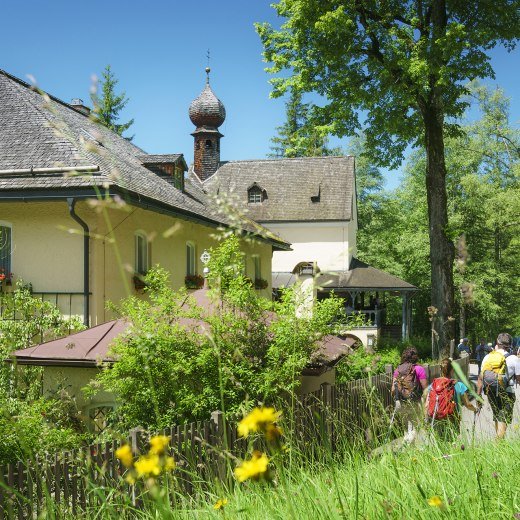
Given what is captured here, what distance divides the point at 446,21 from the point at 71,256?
429 inches

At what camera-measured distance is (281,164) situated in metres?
41.7

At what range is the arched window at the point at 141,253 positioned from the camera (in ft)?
48.5

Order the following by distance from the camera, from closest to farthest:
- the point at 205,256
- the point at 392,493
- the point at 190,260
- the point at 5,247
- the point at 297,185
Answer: the point at 392,493 → the point at 205,256 → the point at 5,247 → the point at 190,260 → the point at 297,185

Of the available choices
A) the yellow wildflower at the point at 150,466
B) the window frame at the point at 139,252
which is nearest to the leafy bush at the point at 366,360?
the yellow wildflower at the point at 150,466

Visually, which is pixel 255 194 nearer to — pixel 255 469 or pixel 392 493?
pixel 392 493

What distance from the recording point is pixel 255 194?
132 feet

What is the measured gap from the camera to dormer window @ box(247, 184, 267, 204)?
40.2 metres

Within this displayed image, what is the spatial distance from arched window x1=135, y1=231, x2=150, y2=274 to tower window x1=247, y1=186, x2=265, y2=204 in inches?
994

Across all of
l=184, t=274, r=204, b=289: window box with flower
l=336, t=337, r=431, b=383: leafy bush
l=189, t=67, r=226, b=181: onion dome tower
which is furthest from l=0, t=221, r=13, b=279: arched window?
l=189, t=67, r=226, b=181: onion dome tower

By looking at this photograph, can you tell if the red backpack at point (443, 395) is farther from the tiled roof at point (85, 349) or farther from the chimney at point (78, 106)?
the chimney at point (78, 106)

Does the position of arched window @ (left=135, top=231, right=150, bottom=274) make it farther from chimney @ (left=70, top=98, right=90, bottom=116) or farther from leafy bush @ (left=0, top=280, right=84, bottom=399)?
chimney @ (left=70, top=98, right=90, bottom=116)

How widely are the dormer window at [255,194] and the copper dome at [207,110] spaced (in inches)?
189

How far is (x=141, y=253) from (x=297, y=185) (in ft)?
85.5

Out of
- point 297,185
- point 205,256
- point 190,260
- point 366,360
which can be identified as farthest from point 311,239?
point 366,360
